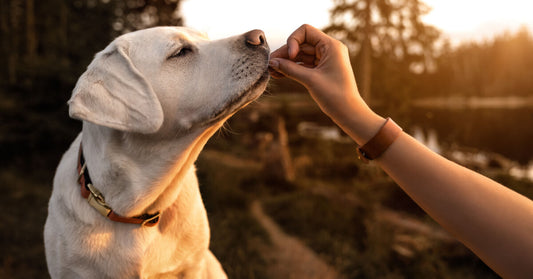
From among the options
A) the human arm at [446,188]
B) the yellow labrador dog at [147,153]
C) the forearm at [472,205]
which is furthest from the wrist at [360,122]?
the yellow labrador dog at [147,153]

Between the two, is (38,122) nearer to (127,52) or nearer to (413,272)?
(127,52)

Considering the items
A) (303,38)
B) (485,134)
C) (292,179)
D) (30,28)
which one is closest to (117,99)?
(303,38)

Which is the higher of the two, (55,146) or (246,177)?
(55,146)

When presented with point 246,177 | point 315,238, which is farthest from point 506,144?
point 315,238

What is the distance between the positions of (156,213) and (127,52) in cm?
101

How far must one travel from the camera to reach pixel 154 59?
2115mm

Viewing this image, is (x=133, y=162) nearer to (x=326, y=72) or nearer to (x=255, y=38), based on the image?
(x=255, y=38)

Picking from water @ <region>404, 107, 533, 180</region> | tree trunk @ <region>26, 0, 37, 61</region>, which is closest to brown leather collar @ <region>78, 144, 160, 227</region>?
water @ <region>404, 107, 533, 180</region>

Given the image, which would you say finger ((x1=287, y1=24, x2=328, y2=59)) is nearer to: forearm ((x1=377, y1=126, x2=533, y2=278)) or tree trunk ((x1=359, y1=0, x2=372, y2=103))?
forearm ((x1=377, y1=126, x2=533, y2=278))

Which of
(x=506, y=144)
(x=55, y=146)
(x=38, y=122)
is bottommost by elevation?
(x=506, y=144)

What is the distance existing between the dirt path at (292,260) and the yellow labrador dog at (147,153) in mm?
2921

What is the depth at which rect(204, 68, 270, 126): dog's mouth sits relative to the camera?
2.02 metres

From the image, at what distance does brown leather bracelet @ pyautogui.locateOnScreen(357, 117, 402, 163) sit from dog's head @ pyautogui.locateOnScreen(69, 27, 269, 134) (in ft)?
2.72

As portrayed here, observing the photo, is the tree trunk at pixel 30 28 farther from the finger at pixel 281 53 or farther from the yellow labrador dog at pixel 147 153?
the finger at pixel 281 53
